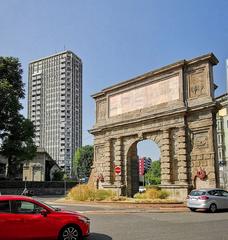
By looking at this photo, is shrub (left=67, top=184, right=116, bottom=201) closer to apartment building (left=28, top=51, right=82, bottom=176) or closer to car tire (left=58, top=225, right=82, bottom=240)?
car tire (left=58, top=225, right=82, bottom=240)

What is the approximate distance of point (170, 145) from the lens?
97.6ft

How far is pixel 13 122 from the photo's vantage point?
147ft

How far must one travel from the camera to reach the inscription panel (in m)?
30.6

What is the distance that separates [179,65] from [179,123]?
484 cm

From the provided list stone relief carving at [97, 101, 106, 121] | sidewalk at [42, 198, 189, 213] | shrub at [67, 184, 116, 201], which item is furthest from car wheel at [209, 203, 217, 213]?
stone relief carving at [97, 101, 106, 121]

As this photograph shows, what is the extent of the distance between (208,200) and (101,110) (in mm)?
18747

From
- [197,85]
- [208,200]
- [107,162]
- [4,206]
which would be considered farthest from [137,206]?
[4,206]

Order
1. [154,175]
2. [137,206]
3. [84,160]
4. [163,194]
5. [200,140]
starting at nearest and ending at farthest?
[137,206]
[163,194]
[200,140]
[84,160]
[154,175]

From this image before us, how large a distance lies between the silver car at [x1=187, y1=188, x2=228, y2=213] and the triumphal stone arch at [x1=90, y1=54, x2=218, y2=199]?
190 inches

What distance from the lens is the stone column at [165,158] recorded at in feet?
95.6

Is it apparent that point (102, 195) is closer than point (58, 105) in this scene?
Yes

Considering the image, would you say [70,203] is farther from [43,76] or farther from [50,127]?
[43,76]

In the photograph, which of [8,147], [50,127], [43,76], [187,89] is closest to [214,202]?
[187,89]

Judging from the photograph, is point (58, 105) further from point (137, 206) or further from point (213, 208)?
point (213, 208)
